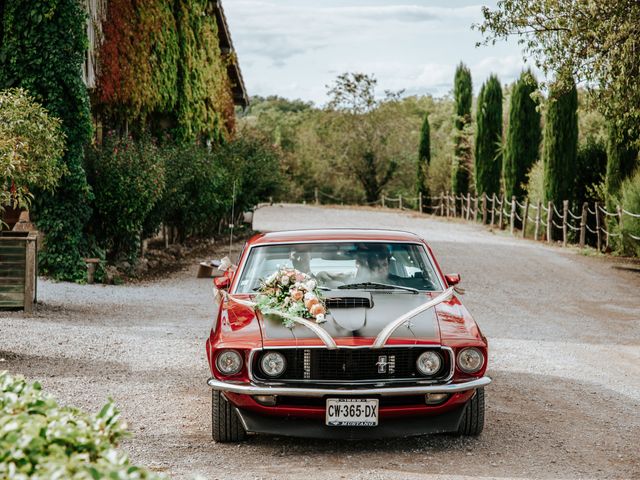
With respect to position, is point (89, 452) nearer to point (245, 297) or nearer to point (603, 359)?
point (245, 297)

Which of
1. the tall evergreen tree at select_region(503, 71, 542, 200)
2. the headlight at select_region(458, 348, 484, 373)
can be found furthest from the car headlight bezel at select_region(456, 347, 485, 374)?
the tall evergreen tree at select_region(503, 71, 542, 200)

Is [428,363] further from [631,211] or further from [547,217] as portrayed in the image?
[547,217]

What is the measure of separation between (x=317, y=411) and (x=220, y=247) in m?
19.5

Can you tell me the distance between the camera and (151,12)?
21578 millimetres

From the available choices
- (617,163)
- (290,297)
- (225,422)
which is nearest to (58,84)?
(290,297)

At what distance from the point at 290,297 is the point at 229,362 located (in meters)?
0.71

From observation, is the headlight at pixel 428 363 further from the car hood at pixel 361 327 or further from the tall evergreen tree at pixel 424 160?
the tall evergreen tree at pixel 424 160

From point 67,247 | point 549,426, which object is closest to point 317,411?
point 549,426

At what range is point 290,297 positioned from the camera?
21.7 feet

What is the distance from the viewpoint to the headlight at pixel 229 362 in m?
6.17

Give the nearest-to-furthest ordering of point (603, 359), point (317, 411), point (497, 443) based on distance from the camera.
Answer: point (317, 411) < point (497, 443) < point (603, 359)

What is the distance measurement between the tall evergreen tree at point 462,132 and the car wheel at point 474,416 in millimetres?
40160

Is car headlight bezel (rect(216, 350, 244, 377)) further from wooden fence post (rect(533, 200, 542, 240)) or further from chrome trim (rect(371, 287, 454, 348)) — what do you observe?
wooden fence post (rect(533, 200, 542, 240))

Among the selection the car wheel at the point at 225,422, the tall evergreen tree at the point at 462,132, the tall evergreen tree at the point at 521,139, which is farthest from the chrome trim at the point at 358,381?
the tall evergreen tree at the point at 462,132
